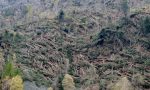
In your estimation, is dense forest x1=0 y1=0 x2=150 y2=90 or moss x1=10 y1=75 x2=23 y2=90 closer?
moss x1=10 y1=75 x2=23 y2=90

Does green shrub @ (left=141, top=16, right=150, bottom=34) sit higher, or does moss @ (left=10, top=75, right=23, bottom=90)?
green shrub @ (left=141, top=16, right=150, bottom=34)

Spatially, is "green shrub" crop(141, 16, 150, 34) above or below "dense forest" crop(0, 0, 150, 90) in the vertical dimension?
above

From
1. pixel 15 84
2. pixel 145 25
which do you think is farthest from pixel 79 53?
pixel 15 84

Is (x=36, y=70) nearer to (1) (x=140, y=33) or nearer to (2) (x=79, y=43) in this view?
(2) (x=79, y=43)

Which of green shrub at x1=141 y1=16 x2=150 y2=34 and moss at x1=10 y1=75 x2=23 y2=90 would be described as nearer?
moss at x1=10 y1=75 x2=23 y2=90

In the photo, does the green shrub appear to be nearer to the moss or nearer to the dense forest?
the dense forest

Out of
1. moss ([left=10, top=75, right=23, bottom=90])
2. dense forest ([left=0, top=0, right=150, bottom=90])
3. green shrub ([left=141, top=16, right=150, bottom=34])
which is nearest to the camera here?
moss ([left=10, top=75, right=23, bottom=90])

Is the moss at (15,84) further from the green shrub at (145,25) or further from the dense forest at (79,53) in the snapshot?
the green shrub at (145,25)

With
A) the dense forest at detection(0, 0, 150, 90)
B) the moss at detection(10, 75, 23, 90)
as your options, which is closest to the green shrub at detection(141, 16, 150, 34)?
the dense forest at detection(0, 0, 150, 90)

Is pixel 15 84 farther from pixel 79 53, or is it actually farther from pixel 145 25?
pixel 145 25

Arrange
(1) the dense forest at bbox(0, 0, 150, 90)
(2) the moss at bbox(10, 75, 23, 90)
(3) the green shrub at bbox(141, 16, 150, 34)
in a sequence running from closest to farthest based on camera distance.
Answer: (2) the moss at bbox(10, 75, 23, 90) < (1) the dense forest at bbox(0, 0, 150, 90) < (3) the green shrub at bbox(141, 16, 150, 34)
